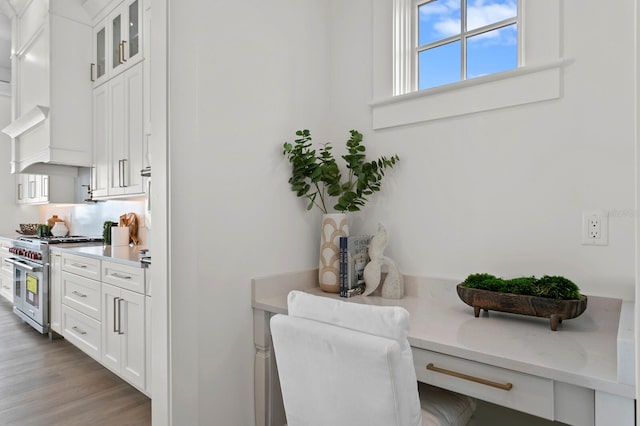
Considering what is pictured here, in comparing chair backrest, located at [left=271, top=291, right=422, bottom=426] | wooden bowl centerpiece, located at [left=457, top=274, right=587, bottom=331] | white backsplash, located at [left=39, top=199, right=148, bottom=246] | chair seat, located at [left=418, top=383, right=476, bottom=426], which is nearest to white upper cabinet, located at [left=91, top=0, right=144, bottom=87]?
white backsplash, located at [left=39, top=199, right=148, bottom=246]

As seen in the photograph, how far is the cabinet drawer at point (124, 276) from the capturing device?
230 centimetres

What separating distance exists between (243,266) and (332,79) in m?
1.11

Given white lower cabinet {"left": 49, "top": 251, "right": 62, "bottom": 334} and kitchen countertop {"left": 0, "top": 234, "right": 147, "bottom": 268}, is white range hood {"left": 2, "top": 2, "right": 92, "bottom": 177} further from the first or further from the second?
white lower cabinet {"left": 49, "top": 251, "right": 62, "bottom": 334}

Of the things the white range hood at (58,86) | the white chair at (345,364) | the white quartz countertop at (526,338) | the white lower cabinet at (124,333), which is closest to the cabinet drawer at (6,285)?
the white range hood at (58,86)

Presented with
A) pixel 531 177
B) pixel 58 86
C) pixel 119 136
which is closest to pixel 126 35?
pixel 119 136

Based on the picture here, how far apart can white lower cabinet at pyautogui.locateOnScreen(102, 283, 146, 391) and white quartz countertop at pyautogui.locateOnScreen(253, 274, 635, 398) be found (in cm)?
113

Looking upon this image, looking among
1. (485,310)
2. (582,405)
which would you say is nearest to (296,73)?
(485,310)

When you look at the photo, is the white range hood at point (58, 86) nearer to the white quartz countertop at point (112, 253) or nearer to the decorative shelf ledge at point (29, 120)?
the decorative shelf ledge at point (29, 120)

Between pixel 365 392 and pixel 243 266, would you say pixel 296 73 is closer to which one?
pixel 243 266

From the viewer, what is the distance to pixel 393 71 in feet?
5.99

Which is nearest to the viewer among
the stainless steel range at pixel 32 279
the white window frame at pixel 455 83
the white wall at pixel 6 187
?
the white window frame at pixel 455 83

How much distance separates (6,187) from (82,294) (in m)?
3.51

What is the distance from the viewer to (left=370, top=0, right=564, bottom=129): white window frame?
4.60 ft

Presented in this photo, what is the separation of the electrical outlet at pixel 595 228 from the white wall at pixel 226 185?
3.75ft
